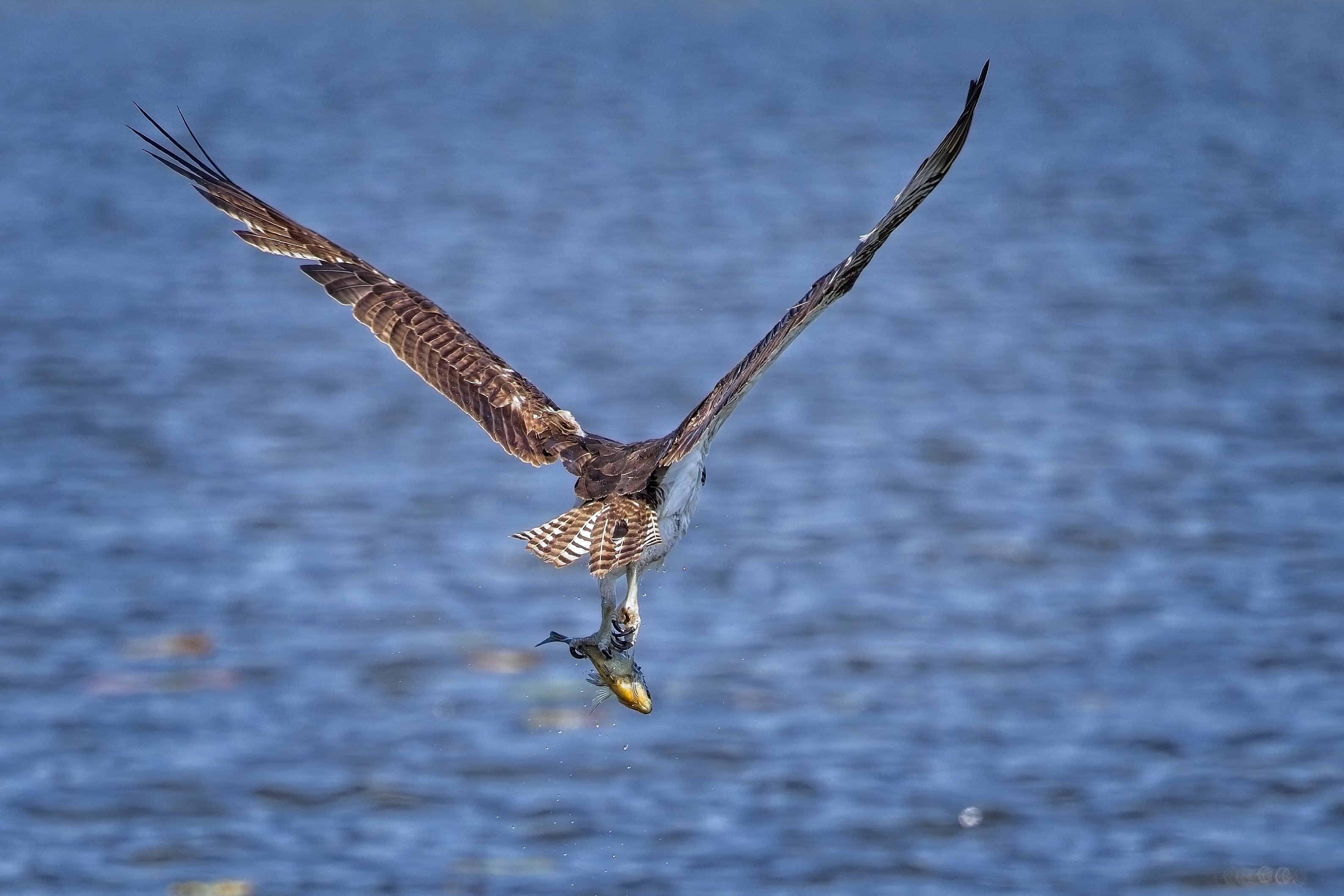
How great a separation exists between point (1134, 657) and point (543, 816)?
18.4 ft

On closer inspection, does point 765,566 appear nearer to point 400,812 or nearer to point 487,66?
point 400,812

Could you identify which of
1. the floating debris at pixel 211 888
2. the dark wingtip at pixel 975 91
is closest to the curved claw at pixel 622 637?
the dark wingtip at pixel 975 91

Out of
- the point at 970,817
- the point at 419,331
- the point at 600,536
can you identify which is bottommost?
the point at 600,536

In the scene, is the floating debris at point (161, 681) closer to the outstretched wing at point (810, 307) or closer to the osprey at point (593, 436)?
the osprey at point (593, 436)

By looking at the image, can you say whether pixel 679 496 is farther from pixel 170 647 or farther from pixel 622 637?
pixel 170 647

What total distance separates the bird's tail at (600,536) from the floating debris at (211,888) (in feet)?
22.8

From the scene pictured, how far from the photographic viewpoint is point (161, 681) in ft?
59.1

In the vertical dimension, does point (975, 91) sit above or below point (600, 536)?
above

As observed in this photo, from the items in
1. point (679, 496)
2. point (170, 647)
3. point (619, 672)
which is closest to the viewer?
point (619, 672)

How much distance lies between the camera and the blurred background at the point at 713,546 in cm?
1512

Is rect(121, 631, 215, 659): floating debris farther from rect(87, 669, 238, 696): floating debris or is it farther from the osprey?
the osprey

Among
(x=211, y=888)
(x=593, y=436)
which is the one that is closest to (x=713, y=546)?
(x=211, y=888)

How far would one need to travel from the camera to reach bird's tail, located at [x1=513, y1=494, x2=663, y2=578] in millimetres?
8078

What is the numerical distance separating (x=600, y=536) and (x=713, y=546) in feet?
40.9
